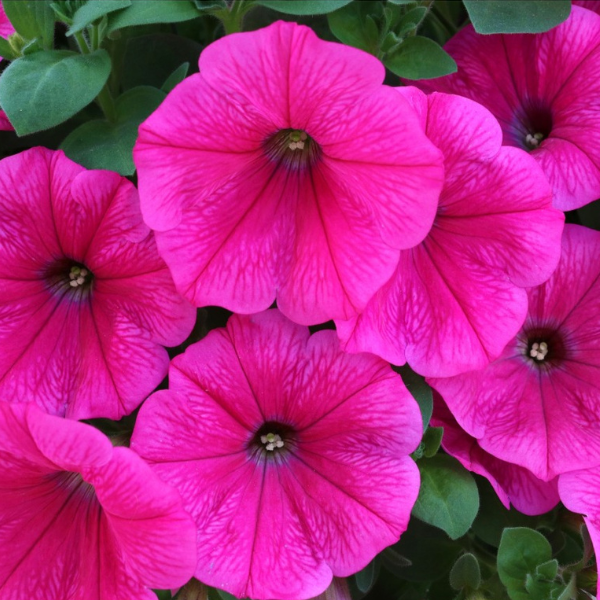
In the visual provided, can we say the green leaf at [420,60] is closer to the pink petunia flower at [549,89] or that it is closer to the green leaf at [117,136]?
the pink petunia flower at [549,89]

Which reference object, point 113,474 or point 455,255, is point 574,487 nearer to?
point 455,255

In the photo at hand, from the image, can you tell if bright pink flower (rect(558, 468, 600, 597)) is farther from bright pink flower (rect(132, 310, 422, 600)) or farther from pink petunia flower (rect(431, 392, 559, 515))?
bright pink flower (rect(132, 310, 422, 600))

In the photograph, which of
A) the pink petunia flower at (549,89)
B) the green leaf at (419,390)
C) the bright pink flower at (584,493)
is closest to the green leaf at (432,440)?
the green leaf at (419,390)

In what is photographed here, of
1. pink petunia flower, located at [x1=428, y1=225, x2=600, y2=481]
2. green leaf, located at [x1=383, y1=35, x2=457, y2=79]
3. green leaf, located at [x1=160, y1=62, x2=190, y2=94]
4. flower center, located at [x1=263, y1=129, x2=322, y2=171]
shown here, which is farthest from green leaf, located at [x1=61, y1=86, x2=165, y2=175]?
pink petunia flower, located at [x1=428, y1=225, x2=600, y2=481]

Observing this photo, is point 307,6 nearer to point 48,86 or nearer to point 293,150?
point 293,150

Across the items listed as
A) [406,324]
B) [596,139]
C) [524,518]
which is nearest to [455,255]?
[406,324]

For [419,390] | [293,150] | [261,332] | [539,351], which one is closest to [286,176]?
[293,150]

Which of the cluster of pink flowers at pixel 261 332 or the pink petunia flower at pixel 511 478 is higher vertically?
the cluster of pink flowers at pixel 261 332
